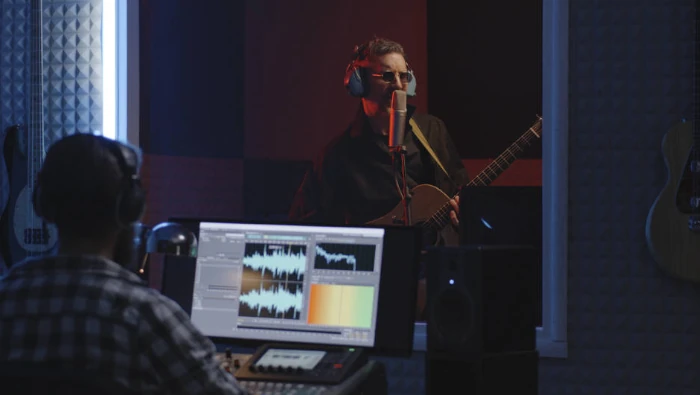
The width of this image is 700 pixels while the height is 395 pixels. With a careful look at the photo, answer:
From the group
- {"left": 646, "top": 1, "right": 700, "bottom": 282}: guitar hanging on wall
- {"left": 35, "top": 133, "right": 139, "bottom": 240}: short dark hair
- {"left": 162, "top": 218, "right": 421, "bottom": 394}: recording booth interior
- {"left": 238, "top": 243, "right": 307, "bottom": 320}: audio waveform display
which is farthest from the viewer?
{"left": 646, "top": 1, "right": 700, "bottom": 282}: guitar hanging on wall

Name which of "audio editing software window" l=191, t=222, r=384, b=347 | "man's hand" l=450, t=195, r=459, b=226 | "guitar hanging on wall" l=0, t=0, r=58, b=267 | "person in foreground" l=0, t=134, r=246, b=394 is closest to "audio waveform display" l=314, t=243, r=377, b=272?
"audio editing software window" l=191, t=222, r=384, b=347

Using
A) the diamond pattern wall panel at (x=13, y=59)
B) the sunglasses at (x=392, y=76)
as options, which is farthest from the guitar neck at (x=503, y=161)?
the diamond pattern wall panel at (x=13, y=59)

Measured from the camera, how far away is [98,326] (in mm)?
1444

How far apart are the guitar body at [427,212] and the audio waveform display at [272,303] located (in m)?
1.17

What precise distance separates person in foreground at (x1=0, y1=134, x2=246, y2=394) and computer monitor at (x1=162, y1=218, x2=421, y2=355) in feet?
1.99

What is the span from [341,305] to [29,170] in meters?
1.78

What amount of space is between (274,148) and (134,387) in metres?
2.29

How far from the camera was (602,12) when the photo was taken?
10.0ft

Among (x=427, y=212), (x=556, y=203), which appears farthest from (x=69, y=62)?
(x=556, y=203)

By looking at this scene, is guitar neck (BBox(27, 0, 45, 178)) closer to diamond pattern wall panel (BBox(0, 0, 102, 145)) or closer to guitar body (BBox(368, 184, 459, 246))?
diamond pattern wall panel (BBox(0, 0, 102, 145))

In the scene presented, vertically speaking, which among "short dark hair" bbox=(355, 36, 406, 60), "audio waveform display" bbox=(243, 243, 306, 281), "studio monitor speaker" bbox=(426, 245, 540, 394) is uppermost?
"short dark hair" bbox=(355, 36, 406, 60)

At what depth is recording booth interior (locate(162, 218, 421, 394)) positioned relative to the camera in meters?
2.13

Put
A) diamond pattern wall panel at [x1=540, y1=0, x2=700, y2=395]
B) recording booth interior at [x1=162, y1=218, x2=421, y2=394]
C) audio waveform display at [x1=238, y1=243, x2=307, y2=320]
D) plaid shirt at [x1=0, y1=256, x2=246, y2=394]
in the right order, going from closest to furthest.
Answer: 1. plaid shirt at [x1=0, y1=256, x2=246, y2=394]
2. recording booth interior at [x1=162, y1=218, x2=421, y2=394]
3. audio waveform display at [x1=238, y1=243, x2=307, y2=320]
4. diamond pattern wall panel at [x1=540, y1=0, x2=700, y2=395]

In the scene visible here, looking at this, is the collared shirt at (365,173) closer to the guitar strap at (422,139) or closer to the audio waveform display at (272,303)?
the guitar strap at (422,139)
